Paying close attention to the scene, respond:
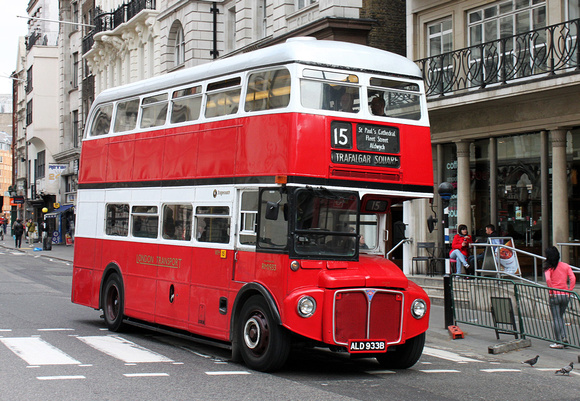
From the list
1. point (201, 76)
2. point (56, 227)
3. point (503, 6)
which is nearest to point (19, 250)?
point (56, 227)

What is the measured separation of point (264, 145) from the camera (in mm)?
10289

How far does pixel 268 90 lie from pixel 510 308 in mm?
5887

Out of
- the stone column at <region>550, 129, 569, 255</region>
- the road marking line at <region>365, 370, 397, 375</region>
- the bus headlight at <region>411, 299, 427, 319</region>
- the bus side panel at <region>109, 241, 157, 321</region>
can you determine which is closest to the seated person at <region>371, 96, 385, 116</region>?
the bus headlight at <region>411, 299, 427, 319</region>

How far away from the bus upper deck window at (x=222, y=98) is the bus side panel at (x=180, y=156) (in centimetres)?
55

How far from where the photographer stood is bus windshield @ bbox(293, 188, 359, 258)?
977 centimetres

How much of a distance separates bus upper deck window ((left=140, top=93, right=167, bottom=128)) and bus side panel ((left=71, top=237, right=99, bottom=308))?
2871mm

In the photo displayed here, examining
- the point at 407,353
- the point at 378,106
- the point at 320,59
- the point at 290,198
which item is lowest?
the point at 407,353

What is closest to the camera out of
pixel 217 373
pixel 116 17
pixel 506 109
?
pixel 217 373

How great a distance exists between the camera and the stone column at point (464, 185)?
21.4m

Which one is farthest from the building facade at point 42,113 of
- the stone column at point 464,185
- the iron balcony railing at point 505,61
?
the stone column at point 464,185

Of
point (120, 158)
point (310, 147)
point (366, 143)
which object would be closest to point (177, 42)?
point (120, 158)

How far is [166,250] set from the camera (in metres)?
12.5

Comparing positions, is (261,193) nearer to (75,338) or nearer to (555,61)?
(75,338)

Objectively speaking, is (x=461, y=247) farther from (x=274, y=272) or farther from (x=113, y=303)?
(x=274, y=272)
